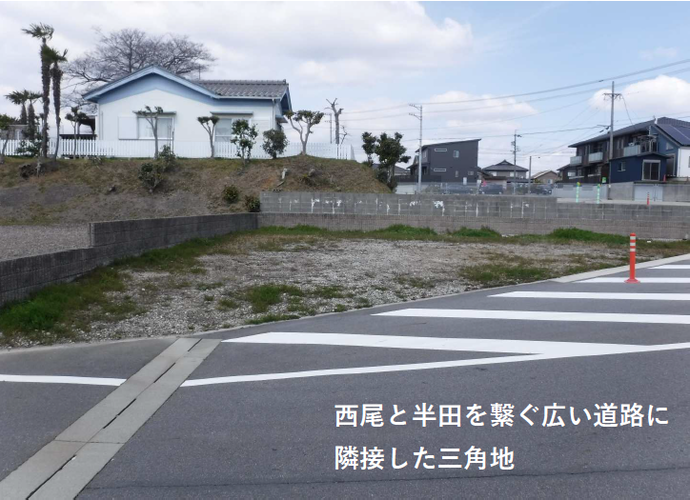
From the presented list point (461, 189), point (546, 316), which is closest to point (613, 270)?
point (546, 316)

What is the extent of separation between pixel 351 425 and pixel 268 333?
3480mm

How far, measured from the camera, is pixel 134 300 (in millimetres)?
9570

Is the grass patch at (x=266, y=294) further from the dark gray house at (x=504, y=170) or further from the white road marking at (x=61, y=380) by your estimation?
the dark gray house at (x=504, y=170)

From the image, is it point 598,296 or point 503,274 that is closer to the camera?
point 598,296

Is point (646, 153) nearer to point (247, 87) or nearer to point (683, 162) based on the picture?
point (683, 162)

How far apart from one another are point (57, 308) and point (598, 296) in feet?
28.7

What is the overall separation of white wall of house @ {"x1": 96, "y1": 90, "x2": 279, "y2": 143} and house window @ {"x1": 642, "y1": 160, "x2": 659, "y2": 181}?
3775 cm

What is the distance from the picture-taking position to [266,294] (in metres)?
10.1

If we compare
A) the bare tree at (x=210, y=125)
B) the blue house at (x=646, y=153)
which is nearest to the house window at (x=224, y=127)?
the bare tree at (x=210, y=125)

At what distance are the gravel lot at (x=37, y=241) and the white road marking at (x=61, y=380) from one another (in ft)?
16.2

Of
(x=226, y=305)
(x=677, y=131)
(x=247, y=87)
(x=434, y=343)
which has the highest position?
(x=677, y=131)

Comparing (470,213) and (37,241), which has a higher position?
(470,213)

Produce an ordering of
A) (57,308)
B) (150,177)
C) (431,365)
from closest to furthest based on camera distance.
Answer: (431,365), (57,308), (150,177)

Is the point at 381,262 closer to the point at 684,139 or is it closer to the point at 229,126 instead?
the point at 229,126
